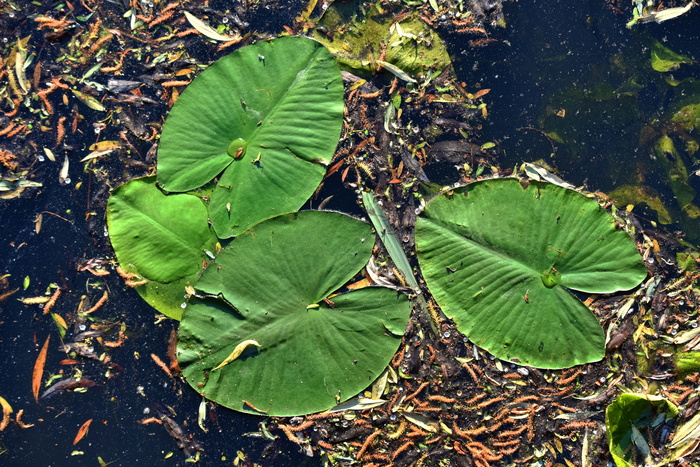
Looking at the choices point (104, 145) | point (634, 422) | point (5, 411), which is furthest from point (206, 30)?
point (634, 422)

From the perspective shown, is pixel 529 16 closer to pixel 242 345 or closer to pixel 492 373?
pixel 492 373

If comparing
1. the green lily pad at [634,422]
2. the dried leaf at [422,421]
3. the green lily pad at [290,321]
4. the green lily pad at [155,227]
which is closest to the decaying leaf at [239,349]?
the green lily pad at [290,321]

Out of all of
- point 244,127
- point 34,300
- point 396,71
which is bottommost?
point 34,300

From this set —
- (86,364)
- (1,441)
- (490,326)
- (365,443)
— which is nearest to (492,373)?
(490,326)

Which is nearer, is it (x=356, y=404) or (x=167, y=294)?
(x=167, y=294)

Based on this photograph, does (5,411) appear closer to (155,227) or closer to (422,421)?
(155,227)

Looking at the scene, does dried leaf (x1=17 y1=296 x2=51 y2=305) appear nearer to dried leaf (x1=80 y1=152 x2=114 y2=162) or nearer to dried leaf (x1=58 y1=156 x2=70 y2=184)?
dried leaf (x1=58 y1=156 x2=70 y2=184)
